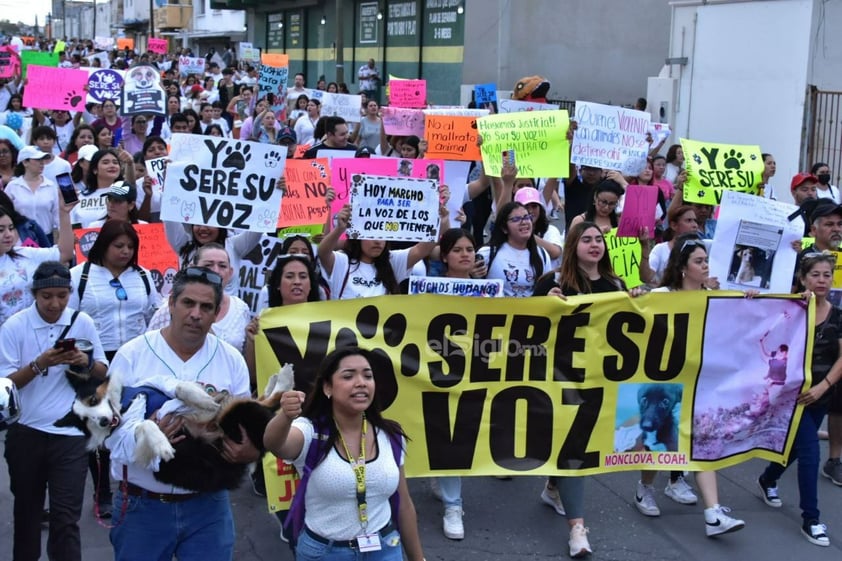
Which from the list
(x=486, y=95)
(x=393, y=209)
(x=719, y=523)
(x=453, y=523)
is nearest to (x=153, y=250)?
(x=393, y=209)

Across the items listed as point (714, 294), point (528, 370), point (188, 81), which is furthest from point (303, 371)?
point (188, 81)

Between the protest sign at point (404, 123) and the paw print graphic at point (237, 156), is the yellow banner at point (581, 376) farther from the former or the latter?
the protest sign at point (404, 123)

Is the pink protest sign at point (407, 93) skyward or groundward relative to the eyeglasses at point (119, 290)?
skyward

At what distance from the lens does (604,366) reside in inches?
223

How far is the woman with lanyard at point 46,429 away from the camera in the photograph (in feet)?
14.9

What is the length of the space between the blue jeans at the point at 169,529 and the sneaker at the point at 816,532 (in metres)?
3.54

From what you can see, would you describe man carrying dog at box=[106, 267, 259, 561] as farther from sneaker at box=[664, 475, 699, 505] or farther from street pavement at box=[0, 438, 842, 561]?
sneaker at box=[664, 475, 699, 505]

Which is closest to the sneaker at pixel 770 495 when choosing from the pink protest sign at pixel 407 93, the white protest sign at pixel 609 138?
the white protest sign at pixel 609 138

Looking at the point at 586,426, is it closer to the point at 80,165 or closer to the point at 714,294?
the point at 714,294

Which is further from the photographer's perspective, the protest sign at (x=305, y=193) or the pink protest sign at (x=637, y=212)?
the protest sign at (x=305, y=193)

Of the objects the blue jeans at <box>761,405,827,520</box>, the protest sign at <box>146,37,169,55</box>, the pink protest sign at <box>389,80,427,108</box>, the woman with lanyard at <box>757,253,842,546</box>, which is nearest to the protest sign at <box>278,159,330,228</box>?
the woman with lanyard at <box>757,253,842,546</box>

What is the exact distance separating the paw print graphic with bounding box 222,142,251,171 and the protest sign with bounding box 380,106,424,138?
4.95 m

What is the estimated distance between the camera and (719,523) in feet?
18.2

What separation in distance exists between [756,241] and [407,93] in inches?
412
